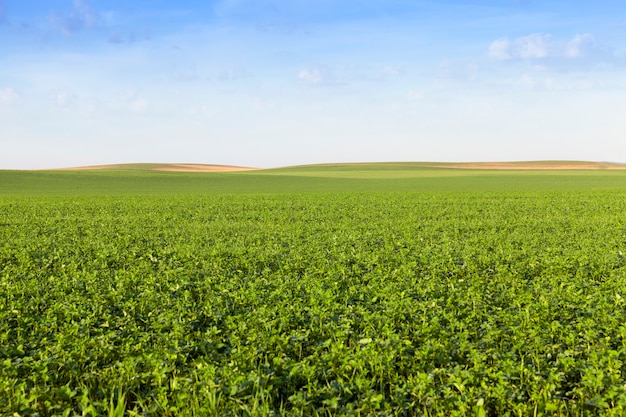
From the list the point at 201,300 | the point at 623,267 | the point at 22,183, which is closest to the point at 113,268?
the point at 201,300

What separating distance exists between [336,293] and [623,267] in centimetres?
666

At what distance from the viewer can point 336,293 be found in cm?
982

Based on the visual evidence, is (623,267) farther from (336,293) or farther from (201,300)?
(201,300)

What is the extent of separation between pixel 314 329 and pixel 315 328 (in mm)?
26

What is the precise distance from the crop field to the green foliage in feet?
0.10

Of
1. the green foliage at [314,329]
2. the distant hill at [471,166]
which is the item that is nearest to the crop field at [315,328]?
the green foliage at [314,329]

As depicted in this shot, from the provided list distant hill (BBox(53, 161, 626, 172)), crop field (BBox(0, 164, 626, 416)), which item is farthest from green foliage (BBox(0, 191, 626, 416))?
distant hill (BBox(53, 161, 626, 172))

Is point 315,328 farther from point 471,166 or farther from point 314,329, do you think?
point 471,166

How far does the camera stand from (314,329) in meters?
7.71

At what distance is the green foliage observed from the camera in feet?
19.3

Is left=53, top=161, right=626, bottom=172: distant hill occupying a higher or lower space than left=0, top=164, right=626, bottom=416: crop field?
higher

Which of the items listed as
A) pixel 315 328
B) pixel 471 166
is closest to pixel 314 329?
pixel 315 328

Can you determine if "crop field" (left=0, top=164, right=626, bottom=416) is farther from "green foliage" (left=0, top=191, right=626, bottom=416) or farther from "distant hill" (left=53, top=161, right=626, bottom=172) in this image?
"distant hill" (left=53, top=161, right=626, bottom=172)

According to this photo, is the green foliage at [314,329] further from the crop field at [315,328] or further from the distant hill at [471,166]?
the distant hill at [471,166]
